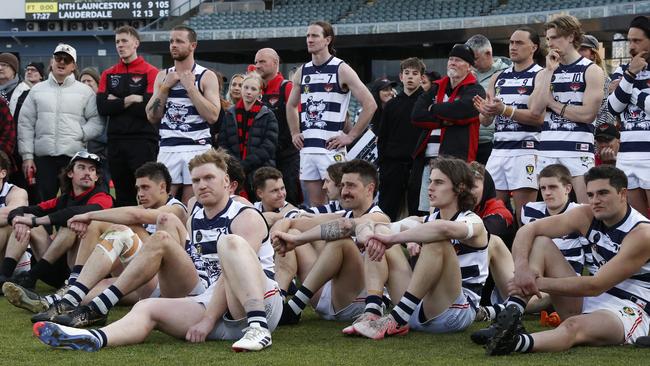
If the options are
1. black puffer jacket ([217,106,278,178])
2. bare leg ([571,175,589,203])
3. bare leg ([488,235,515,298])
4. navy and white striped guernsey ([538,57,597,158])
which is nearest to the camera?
bare leg ([488,235,515,298])

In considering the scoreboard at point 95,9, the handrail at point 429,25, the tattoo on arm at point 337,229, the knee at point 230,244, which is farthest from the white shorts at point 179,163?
the scoreboard at point 95,9

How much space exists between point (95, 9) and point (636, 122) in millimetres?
40194

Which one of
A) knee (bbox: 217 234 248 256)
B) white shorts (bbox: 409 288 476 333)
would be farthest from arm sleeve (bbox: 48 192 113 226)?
white shorts (bbox: 409 288 476 333)

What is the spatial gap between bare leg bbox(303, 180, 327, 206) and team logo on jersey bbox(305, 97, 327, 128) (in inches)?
20.2

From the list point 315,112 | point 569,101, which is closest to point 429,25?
point 315,112

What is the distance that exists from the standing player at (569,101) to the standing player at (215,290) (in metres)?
2.87

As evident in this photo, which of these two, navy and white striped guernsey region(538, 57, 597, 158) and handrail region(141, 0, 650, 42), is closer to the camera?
navy and white striped guernsey region(538, 57, 597, 158)

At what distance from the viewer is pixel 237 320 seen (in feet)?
19.9

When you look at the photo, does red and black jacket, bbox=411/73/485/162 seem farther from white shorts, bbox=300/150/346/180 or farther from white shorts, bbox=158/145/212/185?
white shorts, bbox=158/145/212/185

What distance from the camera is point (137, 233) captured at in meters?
7.60

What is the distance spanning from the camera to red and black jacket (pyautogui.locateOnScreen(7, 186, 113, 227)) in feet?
27.0

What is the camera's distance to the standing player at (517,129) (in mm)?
8398

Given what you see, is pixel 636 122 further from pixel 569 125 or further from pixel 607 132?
pixel 607 132

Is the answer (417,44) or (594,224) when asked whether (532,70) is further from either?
(417,44)
